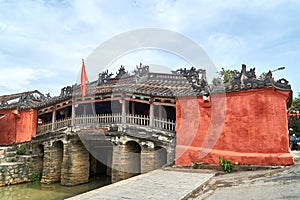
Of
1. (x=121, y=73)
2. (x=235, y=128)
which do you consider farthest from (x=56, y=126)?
(x=235, y=128)

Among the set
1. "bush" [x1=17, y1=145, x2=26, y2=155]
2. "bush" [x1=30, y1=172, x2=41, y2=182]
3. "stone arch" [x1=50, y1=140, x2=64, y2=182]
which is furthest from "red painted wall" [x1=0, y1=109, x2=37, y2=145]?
"stone arch" [x1=50, y1=140, x2=64, y2=182]

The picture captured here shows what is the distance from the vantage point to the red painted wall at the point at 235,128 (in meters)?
8.73

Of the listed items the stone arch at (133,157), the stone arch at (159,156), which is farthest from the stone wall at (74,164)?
the stone arch at (159,156)

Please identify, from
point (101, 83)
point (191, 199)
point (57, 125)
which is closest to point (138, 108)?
point (101, 83)

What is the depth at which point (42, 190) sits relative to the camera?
475 inches

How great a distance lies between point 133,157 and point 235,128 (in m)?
5.05

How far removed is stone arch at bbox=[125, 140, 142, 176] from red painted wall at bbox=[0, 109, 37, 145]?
7513 mm

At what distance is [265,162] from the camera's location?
8602 mm

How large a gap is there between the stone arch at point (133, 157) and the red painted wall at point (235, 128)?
2381mm

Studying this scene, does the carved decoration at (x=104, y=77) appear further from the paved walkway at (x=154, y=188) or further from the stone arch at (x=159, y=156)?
the paved walkway at (x=154, y=188)

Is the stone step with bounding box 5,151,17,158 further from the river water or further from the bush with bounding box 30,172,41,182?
the river water

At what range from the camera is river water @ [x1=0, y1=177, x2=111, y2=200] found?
1088 centimetres

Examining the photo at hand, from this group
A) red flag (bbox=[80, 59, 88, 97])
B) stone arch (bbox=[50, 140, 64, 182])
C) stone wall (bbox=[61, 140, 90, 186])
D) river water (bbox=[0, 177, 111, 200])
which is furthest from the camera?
stone arch (bbox=[50, 140, 64, 182])

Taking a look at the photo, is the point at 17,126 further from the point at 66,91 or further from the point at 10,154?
the point at 66,91
